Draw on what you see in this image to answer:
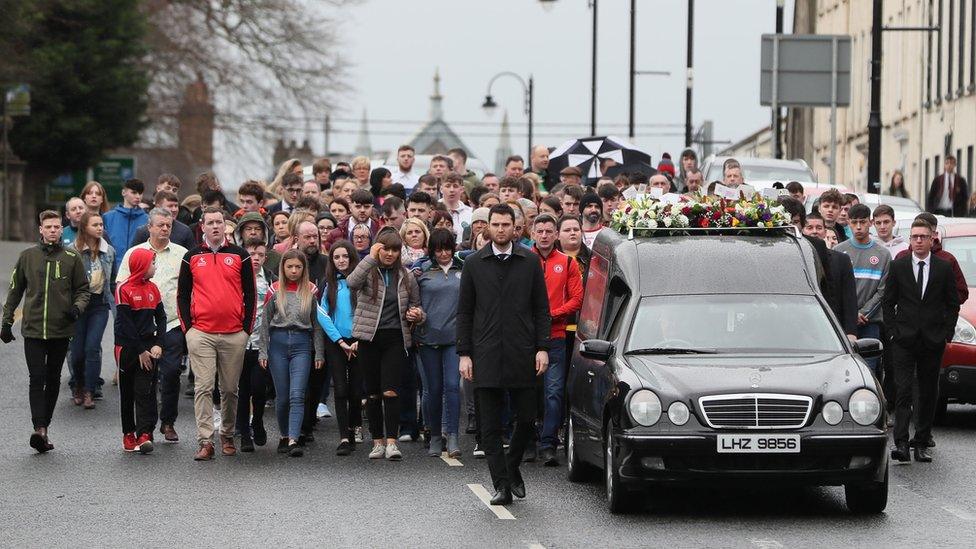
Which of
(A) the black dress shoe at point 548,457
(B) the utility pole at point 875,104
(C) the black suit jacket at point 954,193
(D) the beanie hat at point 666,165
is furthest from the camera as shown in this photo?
(C) the black suit jacket at point 954,193

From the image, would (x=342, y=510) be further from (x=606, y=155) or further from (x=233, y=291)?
(x=606, y=155)

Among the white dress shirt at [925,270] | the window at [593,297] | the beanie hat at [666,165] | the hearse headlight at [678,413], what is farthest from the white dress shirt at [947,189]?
the hearse headlight at [678,413]

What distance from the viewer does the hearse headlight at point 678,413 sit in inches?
458

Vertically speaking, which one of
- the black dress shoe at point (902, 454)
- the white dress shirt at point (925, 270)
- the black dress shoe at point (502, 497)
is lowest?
the black dress shoe at point (902, 454)

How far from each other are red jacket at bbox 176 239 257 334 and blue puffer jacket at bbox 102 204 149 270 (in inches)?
199

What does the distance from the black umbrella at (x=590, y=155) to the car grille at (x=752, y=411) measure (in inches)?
562

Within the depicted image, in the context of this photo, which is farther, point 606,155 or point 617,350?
point 606,155

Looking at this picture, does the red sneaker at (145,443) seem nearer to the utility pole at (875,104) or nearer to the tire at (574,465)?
the tire at (574,465)

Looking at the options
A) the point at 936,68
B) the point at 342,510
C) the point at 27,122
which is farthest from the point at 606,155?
the point at 27,122

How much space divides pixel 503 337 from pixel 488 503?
1.09 m

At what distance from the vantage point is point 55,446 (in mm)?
15727

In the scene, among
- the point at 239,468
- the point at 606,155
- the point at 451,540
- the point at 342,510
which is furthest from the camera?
the point at 606,155

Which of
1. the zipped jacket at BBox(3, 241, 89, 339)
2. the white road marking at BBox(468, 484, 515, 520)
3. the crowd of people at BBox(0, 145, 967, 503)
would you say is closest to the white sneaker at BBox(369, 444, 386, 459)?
the crowd of people at BBox(0, 145, 967, 503)

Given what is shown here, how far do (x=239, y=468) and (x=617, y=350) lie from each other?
11.5 feet
